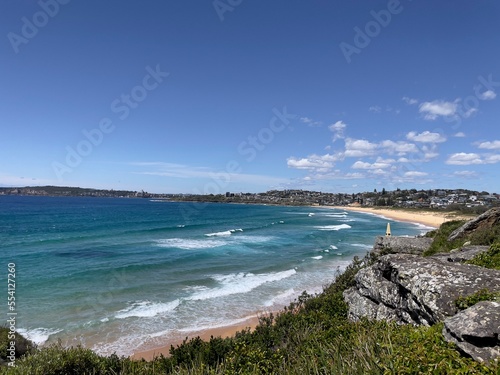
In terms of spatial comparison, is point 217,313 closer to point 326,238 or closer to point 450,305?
point 450,305

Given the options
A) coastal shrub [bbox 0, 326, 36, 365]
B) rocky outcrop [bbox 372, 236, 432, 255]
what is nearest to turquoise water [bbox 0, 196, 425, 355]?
coastal shrub [bbox 0, 326, 36, 365]

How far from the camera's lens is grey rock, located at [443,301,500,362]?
3191 millimetres

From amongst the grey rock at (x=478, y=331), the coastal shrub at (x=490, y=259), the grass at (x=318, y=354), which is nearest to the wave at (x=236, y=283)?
the grass at (x=318, y=354)

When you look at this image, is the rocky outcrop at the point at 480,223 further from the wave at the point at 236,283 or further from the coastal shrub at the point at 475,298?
the wave at the point at 236,283

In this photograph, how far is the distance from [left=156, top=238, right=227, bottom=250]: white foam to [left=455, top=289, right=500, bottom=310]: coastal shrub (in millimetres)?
30547

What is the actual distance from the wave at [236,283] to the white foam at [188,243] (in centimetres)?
1203

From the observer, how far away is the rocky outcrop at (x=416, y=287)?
4.63 meters

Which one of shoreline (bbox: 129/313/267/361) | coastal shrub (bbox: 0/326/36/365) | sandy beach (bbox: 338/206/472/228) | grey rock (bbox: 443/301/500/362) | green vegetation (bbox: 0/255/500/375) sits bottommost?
shoreline (bbox: 129/313/267/361)

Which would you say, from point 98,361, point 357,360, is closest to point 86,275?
point 98,361

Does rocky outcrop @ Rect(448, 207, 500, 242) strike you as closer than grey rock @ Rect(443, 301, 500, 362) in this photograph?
No

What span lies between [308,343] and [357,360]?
7.79 ft

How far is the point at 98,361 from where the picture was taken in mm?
6195

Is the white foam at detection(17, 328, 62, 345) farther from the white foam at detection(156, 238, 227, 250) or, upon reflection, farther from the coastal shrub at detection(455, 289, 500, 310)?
the white foam at detection(156, 238, 227, 250)

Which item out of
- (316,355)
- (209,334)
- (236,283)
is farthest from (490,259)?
(236,283)
